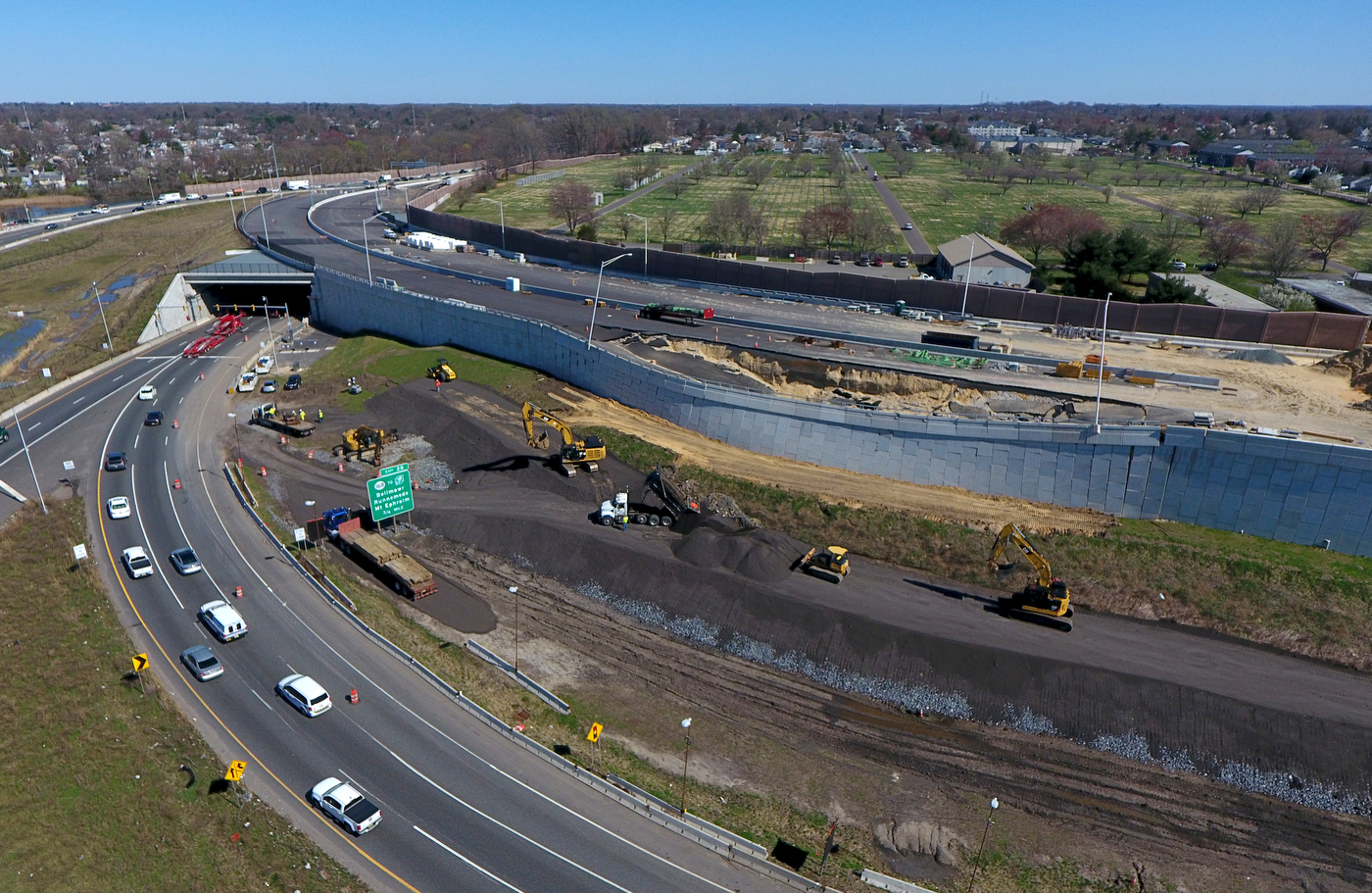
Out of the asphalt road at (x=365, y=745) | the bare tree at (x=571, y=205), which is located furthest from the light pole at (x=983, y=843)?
the bare tree at (x=571, y=205)

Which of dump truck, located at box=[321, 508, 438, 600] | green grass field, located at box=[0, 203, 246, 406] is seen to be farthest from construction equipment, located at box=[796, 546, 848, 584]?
green grass field, located at box=[0, 203, 246, 406]

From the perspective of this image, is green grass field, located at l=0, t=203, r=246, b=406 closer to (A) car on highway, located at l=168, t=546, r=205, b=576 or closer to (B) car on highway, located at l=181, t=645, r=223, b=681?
(A) car on highway, located at l=168, t=546, r=205, b=576

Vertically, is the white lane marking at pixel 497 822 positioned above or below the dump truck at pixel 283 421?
below

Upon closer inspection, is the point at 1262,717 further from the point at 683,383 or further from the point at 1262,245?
the point at 1262,245

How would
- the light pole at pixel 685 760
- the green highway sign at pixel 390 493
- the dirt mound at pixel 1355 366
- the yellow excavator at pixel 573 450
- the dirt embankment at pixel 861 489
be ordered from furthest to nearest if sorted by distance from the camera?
1. the dirt mound at pixel 1355 366
2. the yellow excavator at pixel 573 450
3. the green highway sign at pixel 390 493
4. the dirt embankment at pixel 861 489
5. the light pole at pixel 685 760

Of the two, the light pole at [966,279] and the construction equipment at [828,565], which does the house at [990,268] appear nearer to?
the light pole at [966,279]

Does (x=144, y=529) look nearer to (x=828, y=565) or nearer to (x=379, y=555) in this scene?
(x=379, y=555)

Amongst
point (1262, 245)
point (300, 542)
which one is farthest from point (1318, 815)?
point (1262, 245)
